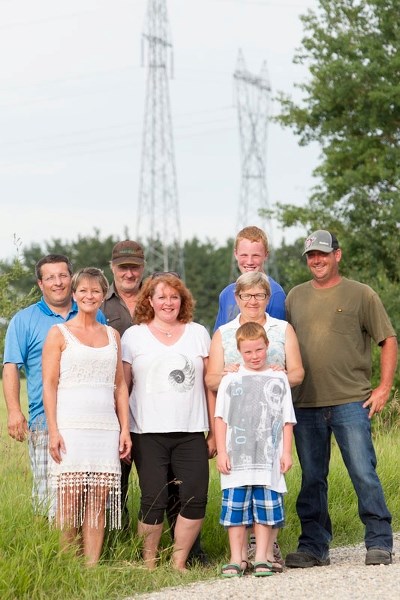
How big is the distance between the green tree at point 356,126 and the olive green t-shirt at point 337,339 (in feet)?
53.6

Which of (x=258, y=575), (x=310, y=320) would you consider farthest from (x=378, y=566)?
(x=310, y=320)

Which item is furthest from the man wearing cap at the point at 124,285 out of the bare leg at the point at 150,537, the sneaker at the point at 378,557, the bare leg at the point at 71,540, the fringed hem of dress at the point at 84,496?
the sneaker at the point at 378,557

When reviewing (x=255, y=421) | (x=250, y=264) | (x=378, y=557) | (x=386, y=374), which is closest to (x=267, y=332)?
(x=250, y=264)

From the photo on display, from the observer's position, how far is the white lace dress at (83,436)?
6969 millimetres

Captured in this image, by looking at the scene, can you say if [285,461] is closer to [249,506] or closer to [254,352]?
[249,506]

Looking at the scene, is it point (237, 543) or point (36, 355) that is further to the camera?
point (36, 355)

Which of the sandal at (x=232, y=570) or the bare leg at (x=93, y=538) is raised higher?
the bare leg at (x=93, y=538)

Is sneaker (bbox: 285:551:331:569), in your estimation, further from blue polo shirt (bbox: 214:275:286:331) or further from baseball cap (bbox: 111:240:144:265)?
baseball cap (bbox: 111:240:144:265)

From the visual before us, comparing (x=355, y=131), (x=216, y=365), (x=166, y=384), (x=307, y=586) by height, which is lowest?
(x=307, y=586)

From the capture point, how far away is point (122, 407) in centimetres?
722

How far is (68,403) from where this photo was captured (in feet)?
22.9

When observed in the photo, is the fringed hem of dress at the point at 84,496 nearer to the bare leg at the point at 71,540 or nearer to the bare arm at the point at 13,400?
the bare leg at the point at 71,540

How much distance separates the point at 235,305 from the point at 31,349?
1.41 meters

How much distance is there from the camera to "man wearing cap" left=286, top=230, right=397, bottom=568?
303 inches
